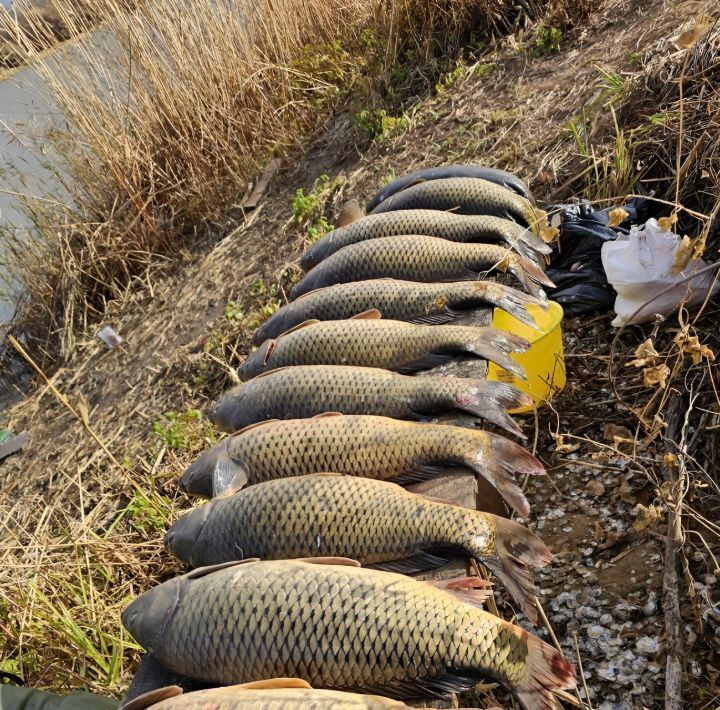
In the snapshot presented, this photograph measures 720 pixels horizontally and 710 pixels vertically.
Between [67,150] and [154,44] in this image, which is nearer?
[154,44]

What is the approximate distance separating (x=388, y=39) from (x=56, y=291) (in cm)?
464

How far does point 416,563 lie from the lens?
5.99 feet

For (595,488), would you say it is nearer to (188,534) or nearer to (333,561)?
(333,561)

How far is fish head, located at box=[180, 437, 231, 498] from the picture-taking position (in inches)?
94.3

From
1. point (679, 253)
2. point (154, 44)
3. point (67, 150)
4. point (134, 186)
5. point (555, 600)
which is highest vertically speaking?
point (154, 44)

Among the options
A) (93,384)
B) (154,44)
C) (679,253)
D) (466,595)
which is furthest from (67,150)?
(466,595)

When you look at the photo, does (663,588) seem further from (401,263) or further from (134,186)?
(134,186)

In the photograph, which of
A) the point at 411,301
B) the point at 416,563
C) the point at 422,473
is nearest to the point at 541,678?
the point at 416,563

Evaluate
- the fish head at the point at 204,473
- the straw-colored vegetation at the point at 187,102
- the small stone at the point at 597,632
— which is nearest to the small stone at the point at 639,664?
the small stone at the point at 597,632

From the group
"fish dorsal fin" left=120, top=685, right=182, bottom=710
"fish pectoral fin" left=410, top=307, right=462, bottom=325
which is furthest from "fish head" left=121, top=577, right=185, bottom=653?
"fish pectoral fin" left=410, top=307, right=462, bottom=325

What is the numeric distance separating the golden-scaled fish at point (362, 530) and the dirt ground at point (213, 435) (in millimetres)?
533

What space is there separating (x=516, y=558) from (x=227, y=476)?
3.36 ft

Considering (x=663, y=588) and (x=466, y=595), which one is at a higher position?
(x=466, y=595)

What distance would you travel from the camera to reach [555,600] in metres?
2.52
